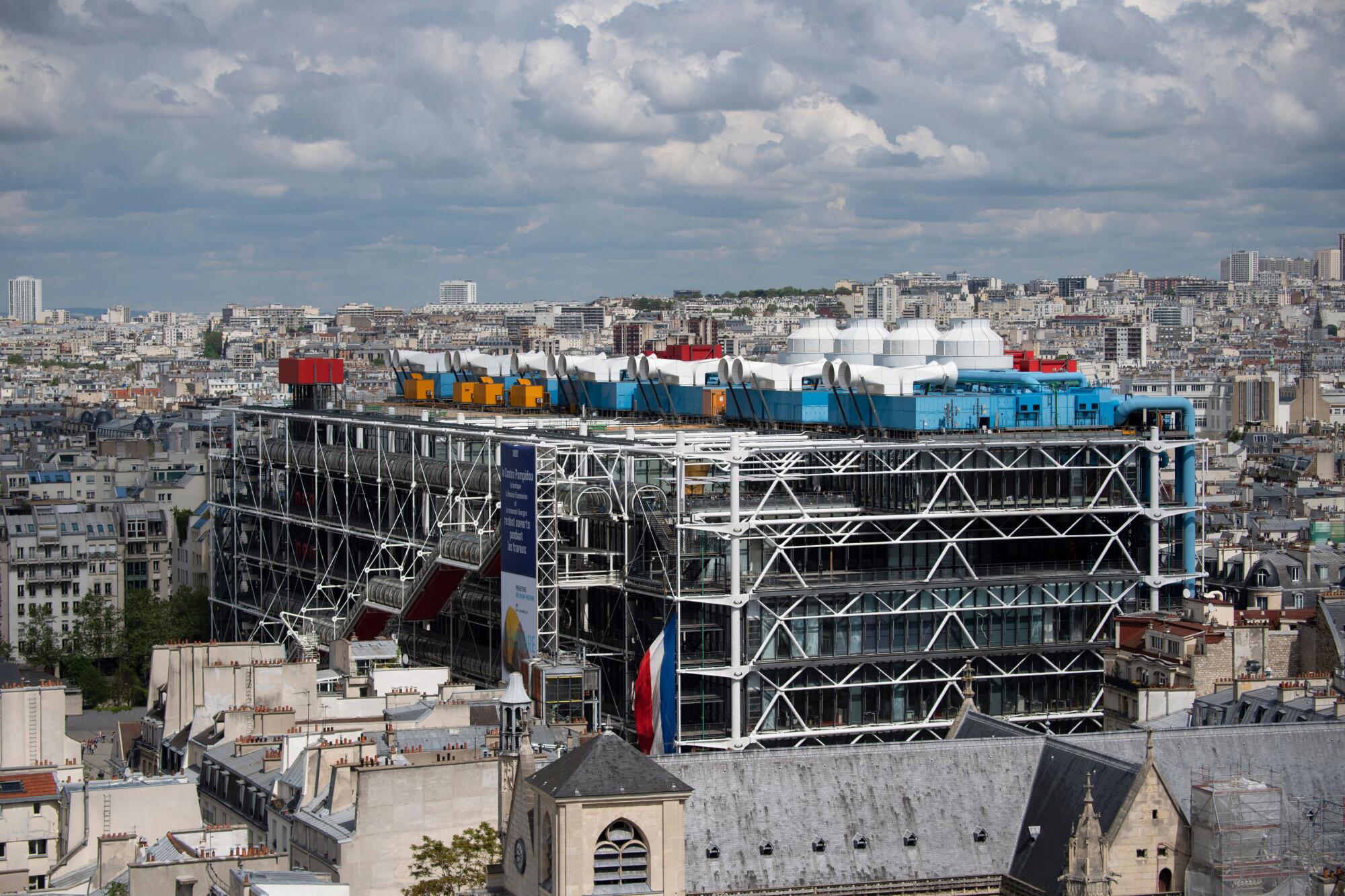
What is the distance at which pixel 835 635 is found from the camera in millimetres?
84125

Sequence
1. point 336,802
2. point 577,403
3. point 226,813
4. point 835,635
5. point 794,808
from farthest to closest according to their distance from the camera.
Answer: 1. point 577,403
2. point 835,635
3. point 226,813
4. point 336,802
5. point 794,808

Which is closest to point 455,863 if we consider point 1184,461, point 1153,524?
point 1153,524

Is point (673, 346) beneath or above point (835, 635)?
above

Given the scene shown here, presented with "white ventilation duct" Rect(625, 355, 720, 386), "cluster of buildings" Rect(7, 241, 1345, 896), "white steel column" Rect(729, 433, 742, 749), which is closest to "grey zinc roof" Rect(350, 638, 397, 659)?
"cluster of buildings" Rect(7, 241, 1345, 896)

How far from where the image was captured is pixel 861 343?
118562 millimetres

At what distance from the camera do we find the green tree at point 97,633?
122562 mm

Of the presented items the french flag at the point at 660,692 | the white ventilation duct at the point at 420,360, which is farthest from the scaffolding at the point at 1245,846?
the white ventilation duct at the point at 420,360

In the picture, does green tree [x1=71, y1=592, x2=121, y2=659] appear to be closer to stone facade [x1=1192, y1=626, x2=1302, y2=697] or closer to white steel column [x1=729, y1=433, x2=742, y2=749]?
white steel column [x1=729, y1=433, x2=742, y2=749]

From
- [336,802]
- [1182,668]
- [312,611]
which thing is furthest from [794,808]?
[312,611]

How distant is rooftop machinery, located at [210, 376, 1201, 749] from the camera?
82375 millimetres

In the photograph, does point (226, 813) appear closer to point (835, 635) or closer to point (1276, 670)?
point (835, 635)

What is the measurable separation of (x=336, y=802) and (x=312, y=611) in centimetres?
5556

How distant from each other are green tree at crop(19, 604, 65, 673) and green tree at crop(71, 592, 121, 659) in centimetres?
128

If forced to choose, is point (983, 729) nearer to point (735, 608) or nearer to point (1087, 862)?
point (1087, 862)
